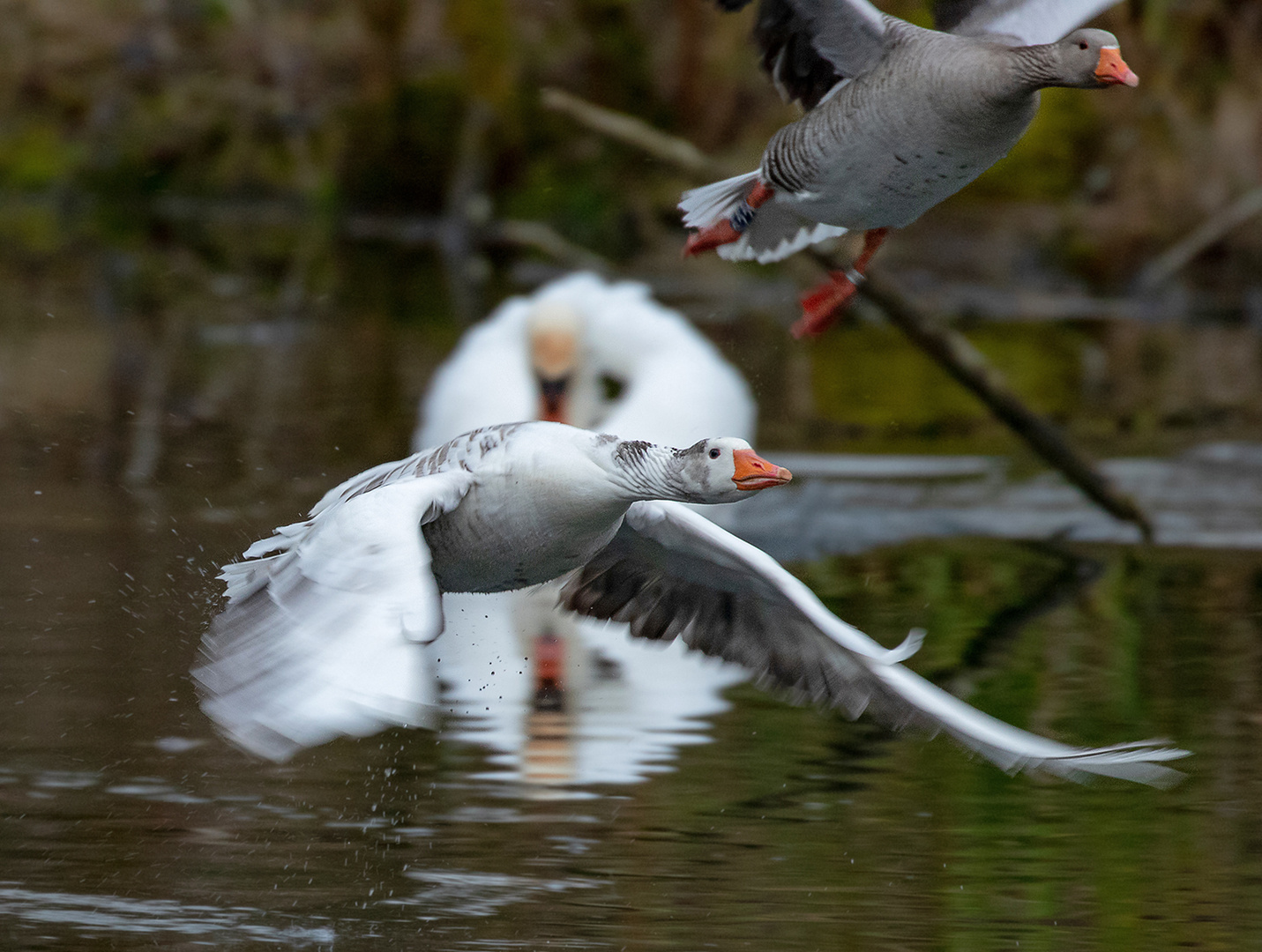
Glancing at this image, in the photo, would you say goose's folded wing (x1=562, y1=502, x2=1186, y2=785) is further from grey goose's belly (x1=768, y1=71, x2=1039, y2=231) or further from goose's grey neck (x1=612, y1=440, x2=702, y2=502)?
grey goose's belly (x1=768, y1=71, x2=1039, y2=231)

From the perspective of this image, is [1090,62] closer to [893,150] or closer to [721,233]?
[893,150]

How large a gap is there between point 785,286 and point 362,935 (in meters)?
18.6

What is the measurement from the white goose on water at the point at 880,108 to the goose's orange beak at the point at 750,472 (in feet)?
2.58

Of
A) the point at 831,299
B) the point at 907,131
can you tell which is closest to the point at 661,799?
the point at 831,299

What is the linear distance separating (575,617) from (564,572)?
1906 mm

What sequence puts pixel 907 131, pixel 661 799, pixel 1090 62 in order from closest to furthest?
1. pixel 1090 62
2. pixel 907 131
3. pixel 661 799

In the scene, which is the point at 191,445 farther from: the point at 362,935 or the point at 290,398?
the point at 362,935

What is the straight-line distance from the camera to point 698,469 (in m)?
5.31

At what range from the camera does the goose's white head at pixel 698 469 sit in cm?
525

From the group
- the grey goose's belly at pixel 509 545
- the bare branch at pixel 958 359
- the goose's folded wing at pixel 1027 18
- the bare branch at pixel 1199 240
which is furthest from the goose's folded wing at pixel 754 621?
the bare branch at pixel 1199 240

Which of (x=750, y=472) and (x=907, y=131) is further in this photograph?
(x=907, y=131)

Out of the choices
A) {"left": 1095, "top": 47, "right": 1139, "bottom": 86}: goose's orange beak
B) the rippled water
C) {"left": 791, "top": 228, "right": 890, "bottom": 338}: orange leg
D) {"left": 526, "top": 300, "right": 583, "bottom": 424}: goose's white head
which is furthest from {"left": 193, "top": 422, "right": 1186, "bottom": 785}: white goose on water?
{"left": 526, "top": 300, "right": 583, "bottom": 424}: goose's white head

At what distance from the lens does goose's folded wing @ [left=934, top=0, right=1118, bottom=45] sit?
18.9 feet

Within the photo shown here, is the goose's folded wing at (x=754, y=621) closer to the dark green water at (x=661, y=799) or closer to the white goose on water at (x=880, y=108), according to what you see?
the dark green water at (x=661, y=799)
